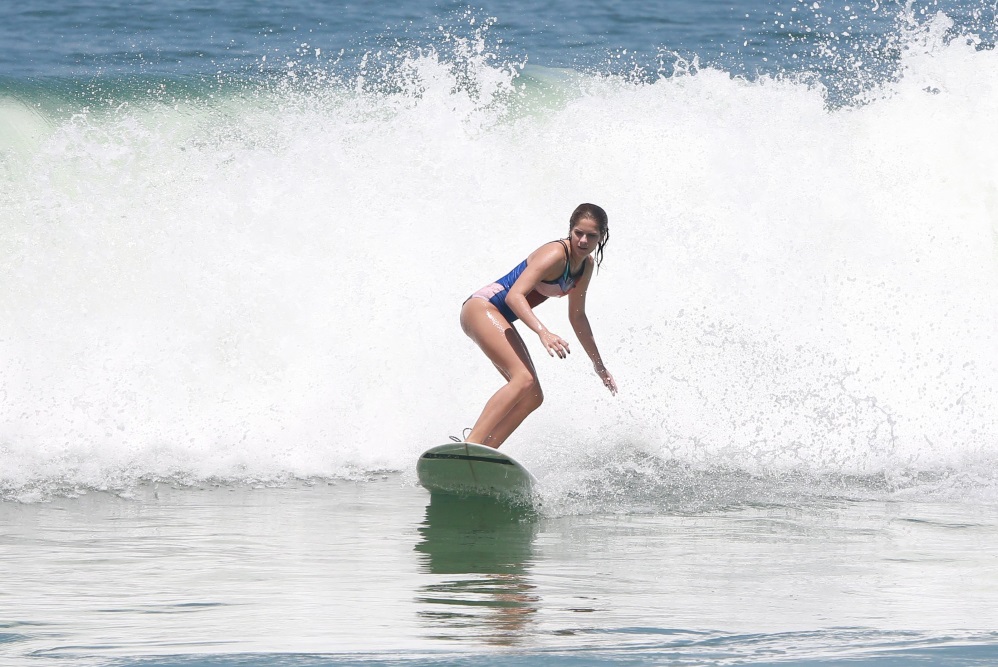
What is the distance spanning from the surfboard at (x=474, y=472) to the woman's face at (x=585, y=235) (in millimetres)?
1102

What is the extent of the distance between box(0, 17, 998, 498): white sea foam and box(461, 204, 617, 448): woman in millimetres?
639

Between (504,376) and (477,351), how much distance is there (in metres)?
2.64

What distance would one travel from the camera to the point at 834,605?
4512 millimetres

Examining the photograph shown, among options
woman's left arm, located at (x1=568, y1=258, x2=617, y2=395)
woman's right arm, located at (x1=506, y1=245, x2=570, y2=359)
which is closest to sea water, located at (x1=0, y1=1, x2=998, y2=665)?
woman's left arm, located at (x1=568, y1=258, x2=617, y2=395)

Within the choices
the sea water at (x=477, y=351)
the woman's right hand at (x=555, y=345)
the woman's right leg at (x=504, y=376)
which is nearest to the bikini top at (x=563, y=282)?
the woman's right leg at (x=504, y=376)

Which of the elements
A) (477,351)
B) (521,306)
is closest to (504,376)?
(521,306)

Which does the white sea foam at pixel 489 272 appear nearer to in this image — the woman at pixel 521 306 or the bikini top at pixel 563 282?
the woman at pixel 521 306

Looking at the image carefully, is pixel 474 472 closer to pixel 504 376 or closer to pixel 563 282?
pixel 504 376

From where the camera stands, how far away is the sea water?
4.53m

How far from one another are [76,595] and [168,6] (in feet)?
40.9

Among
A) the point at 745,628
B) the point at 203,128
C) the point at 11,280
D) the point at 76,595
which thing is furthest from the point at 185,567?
the point at 203,128

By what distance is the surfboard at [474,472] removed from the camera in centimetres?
618

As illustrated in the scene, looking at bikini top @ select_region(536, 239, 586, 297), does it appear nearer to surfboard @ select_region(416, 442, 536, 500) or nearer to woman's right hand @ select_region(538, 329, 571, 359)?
woman's right hand @ select_region(538, 329, 571, 359)

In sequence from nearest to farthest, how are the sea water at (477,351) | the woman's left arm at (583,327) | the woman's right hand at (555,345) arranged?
1. the sea water at (477,351)
2. the woman's right hand at (555,345)
3. the woman's left arm at (583,327)
